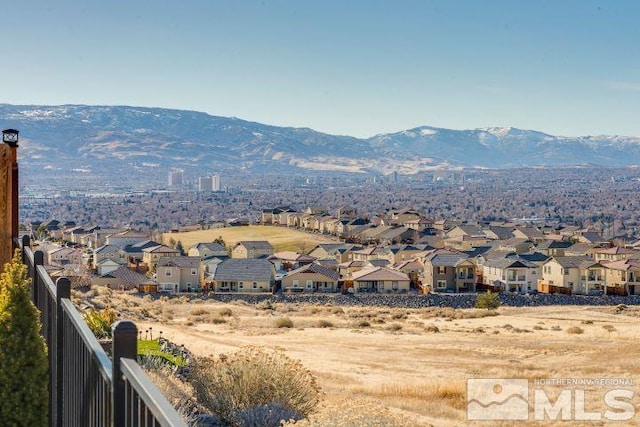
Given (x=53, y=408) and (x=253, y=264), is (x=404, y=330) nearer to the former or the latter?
(x=253, y=264)

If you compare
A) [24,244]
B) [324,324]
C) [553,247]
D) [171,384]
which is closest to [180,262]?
[324,324]

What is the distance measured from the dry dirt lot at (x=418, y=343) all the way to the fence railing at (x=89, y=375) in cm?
550

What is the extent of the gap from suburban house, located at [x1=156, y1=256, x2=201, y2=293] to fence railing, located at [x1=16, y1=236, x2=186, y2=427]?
179ft

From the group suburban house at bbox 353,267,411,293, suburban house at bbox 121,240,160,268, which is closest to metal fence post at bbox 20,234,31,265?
suburban house at bbox 353,267,411,293

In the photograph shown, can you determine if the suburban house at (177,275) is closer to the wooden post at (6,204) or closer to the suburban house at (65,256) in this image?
the suburban house at (65,256)

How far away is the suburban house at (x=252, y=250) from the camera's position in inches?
2908

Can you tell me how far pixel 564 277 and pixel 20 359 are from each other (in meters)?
62.2

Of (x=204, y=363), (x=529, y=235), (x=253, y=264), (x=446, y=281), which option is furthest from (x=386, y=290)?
(x=204, y=363)

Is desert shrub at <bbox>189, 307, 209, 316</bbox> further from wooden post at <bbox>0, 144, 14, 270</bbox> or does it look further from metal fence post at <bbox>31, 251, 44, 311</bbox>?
metal fence post at <bbox>31, 251, 44, 311</bbox>

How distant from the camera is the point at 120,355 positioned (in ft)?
9.60

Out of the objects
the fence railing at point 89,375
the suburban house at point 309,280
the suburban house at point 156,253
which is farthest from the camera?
the suburban house at point 156,253

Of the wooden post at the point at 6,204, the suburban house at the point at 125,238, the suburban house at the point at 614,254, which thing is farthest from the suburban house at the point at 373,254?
the wooden post at the point at 6,204

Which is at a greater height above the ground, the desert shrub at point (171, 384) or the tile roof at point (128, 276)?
the desert shrub at point (171, 384)

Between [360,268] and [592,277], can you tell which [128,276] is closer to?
[360,268]
